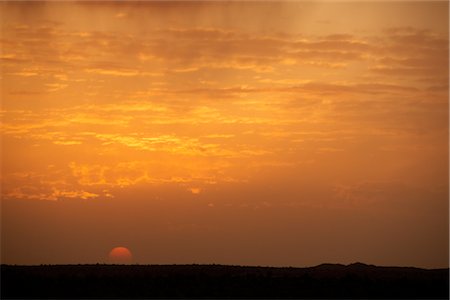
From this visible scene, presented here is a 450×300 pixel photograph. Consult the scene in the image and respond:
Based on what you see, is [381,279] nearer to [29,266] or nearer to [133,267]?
[133,267]

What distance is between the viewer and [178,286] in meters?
46.4

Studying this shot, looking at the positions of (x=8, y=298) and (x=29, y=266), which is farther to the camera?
(x=29, y=266)

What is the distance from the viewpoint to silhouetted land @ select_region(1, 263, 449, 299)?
147 feet

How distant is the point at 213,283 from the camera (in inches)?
1863

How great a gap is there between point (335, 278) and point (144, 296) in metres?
11.4

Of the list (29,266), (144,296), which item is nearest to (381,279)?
(144,296)

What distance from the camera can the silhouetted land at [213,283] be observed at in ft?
147

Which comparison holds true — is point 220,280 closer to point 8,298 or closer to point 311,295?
point 311,295

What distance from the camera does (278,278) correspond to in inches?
1957

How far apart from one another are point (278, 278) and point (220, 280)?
3.40 meters

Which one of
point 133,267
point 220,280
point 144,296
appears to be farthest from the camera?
point 133,267

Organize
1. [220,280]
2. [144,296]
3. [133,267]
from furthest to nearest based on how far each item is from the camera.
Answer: [133,267] → [220,280] → [144,296]

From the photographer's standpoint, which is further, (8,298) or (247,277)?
(247,277)

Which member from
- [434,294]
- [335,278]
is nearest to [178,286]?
[335,278]
